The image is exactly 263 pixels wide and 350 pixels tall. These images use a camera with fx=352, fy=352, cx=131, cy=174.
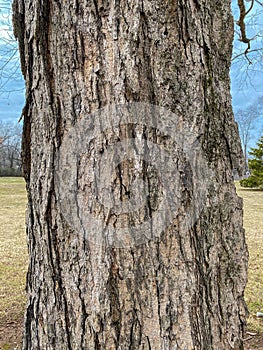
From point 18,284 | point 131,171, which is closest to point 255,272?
point 18,284

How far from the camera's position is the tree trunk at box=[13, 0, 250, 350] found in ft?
3.17

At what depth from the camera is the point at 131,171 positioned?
96 cm

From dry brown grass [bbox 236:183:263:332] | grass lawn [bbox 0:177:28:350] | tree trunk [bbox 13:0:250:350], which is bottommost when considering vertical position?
dry brown grass [bbox 236:183:263:332]

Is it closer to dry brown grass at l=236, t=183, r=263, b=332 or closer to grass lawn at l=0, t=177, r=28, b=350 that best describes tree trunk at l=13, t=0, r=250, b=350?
grass lawn at l=0, t=177, r=28, b=350

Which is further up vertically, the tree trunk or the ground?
the tree trunk

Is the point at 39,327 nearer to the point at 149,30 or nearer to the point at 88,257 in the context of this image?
the point at 88,257

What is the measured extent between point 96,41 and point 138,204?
46 centimetres

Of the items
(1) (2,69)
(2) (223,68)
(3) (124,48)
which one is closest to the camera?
(3) (124,48)

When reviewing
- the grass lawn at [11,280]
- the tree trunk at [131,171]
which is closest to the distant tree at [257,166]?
the grass lawn at [11,280]

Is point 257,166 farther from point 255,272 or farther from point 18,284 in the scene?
point 18,284

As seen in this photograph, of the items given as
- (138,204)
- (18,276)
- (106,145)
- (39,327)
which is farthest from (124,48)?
(18,276)

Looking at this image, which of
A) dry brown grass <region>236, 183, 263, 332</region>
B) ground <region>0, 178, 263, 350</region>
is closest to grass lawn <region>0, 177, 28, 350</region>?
ground <region>0, 178, 263, 350</region>

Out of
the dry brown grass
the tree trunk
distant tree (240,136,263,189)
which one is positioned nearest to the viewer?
the tree trunk

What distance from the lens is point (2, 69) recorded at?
3703 millimetres
